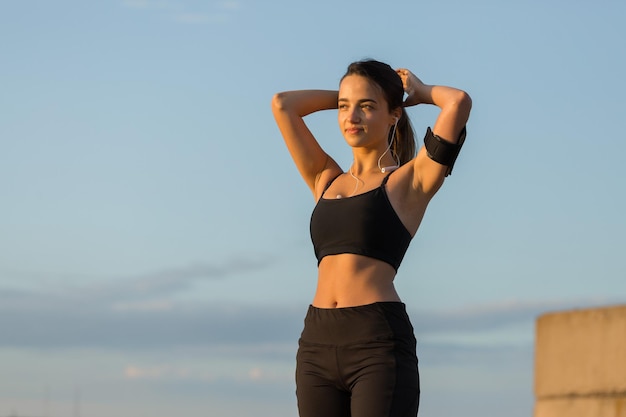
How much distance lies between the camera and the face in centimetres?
620

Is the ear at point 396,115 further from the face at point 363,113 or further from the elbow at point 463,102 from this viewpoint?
the elbow at point 463,102

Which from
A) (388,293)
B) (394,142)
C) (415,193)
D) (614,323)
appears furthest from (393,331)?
(614,323)

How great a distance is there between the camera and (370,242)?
5945 mm

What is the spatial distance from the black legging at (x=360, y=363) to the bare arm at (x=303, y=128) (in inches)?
34.5

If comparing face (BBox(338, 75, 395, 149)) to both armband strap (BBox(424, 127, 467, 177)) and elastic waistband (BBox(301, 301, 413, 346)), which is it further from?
elastic waistband (BBox(301, 301, 413, 346))

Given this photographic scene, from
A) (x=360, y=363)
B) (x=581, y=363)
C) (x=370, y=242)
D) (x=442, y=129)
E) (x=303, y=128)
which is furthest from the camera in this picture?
(x=581, y=363)

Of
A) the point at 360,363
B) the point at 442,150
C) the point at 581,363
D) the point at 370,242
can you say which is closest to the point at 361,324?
the point at 360,363

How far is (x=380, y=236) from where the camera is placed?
597 cm

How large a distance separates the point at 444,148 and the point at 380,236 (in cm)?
45

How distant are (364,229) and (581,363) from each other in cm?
183

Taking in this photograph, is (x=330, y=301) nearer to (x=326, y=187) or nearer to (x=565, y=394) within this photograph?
(x=326, y=187)

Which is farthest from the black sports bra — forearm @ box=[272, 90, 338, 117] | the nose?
forearm @ box=[272, 90, 338, 117]

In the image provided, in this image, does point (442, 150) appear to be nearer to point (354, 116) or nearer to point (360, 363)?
point (354, 116)

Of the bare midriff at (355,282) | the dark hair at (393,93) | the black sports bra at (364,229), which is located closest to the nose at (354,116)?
the dark hair at (393,93)
